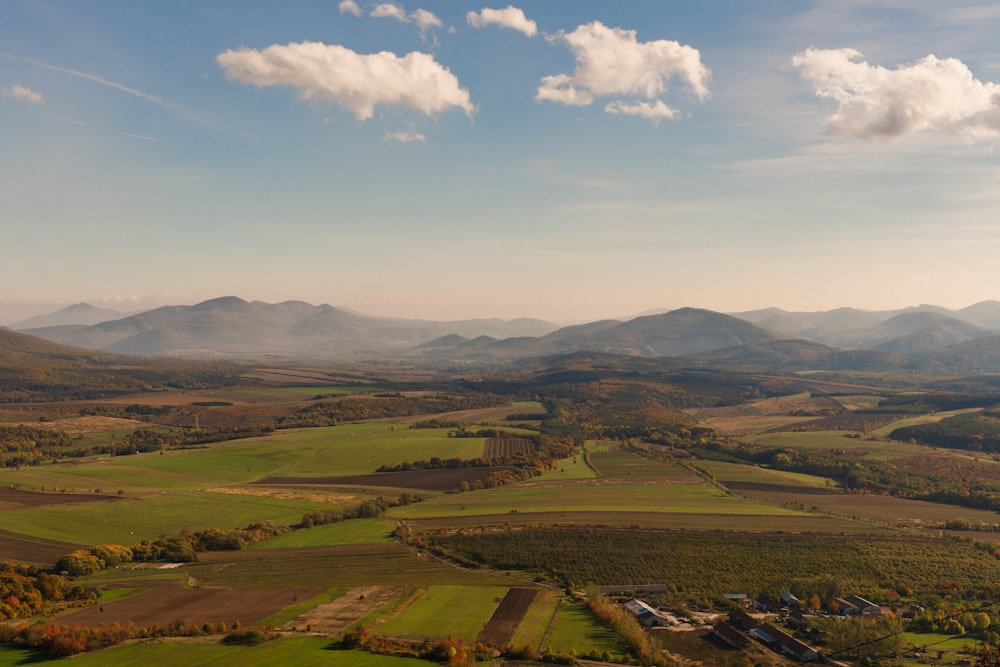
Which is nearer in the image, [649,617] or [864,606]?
[649,617]

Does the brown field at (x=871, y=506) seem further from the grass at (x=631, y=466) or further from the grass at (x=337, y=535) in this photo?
the grass at (x=337, y=535)

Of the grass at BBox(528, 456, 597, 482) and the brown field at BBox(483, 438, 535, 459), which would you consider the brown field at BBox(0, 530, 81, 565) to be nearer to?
the grass at BBox(528, 456, 597, 482)

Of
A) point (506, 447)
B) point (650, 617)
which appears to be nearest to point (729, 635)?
point (650, 617)

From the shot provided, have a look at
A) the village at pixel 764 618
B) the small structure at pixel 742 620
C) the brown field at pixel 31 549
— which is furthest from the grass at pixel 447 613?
the brown field at pixel 31 549

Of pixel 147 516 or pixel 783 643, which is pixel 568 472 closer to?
pixel 783 643

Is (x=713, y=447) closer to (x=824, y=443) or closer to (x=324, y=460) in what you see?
(x=824, y=443)

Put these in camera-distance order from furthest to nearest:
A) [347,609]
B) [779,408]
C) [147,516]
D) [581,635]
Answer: [779,408], [147,516], [347,609], [581,635]

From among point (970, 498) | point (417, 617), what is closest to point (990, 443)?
point (970, 498)
